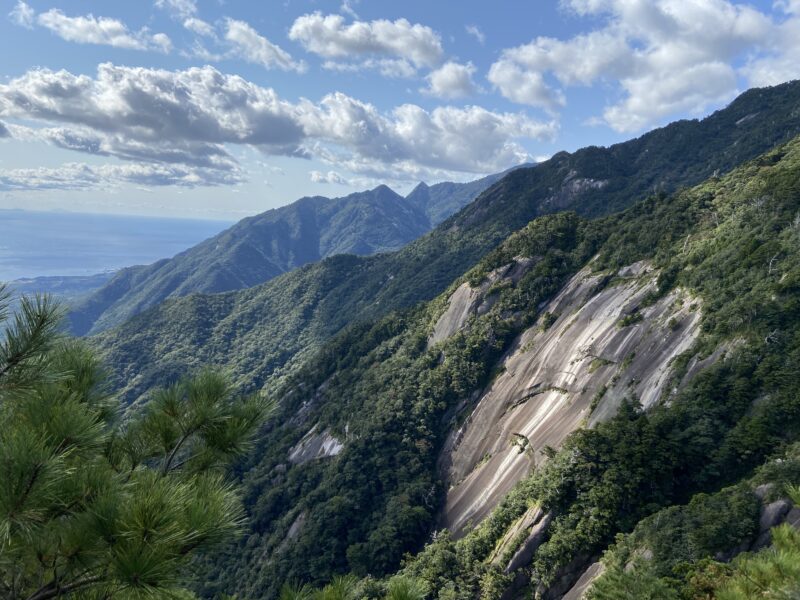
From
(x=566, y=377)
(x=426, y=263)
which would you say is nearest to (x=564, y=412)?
(x=566, y=377)

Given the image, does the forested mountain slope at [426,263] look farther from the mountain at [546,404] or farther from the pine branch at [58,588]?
the pine branch at [58,588]

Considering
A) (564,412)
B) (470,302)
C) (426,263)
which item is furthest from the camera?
(426,263)

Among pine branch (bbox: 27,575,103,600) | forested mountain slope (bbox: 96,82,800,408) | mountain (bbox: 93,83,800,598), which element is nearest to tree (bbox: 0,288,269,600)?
pine branch (bbox: 27,575,103,600)

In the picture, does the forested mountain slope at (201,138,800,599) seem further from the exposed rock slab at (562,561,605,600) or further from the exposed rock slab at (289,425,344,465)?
the exposed rock slab at (562,561,605,600)

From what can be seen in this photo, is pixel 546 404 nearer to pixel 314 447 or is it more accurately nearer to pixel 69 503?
pixel 314 447

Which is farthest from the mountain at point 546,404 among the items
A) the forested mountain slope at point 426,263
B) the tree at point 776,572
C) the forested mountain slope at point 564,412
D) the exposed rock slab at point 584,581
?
the forested mountain slope at point 426,263

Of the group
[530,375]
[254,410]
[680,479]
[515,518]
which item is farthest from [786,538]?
[530,375]
